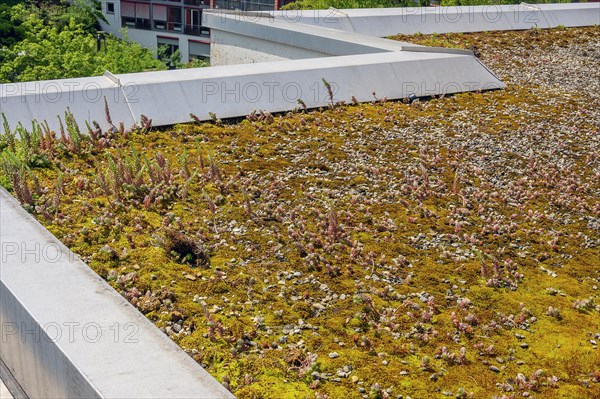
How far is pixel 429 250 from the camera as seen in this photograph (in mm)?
9656

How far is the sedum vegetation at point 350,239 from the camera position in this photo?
7.31 m

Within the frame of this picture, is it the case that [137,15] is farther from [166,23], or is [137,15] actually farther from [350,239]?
[350,239]

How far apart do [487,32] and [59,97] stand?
1641cm

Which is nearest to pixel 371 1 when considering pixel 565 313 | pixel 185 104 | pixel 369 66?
pixel 369 66

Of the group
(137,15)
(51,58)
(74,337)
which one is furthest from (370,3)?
(137,15)

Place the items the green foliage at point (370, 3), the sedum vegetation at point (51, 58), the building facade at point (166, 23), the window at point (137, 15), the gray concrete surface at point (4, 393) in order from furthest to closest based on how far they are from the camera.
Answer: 1. the window at point (137, 15)
2. the building facade at point (166, 23)
3. the sedum vegetation at point (51, 58)
4. the green foliage at point (370, 3)
5. the gray concrete surface at point (4, 393)

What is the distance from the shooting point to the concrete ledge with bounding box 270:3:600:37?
23781mm

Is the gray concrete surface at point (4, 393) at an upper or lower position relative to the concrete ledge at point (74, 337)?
lower

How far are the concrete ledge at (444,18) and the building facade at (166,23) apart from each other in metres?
54.9

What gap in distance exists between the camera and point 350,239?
9781mm

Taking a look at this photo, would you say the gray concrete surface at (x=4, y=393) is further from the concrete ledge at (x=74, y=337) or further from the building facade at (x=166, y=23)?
the building facade at (x=166, y=23)

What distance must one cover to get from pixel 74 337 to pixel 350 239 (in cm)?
423

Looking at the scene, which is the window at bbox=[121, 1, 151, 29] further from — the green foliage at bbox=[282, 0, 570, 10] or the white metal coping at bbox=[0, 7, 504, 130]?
the white metal coping at bbox=[0, 7, 504, 130]

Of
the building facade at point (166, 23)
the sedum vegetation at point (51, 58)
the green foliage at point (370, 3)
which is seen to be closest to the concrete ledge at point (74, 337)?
the green foliage at point (370, 3)
